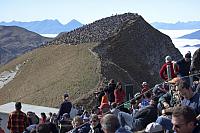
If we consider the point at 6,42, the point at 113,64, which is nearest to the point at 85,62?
the point at 113,64

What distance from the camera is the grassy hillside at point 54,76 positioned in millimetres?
47406

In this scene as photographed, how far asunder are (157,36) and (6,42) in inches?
4759

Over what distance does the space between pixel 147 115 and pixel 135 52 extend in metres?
52.5

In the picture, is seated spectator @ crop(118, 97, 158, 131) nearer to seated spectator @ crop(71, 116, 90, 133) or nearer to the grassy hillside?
seated spectator @ crop(71, 116, 90, 133)

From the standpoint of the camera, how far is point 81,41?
65500mm

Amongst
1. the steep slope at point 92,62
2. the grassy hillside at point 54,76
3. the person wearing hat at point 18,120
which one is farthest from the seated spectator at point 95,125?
the grassy hillside at point 54,76

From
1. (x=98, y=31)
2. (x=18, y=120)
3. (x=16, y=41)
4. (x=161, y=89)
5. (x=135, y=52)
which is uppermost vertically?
(x=16, y=41)

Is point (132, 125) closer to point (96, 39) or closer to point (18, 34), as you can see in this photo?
point (96, 39)

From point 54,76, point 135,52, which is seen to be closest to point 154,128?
point 54,76

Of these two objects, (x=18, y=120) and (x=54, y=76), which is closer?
(x=18, y=120)

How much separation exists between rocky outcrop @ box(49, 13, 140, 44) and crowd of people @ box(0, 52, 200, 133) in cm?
4703

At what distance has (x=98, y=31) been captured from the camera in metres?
67.8

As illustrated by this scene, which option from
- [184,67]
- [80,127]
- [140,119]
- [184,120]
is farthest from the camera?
[184,67]

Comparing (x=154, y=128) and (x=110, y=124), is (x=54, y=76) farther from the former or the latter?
(x=110, y=124)
